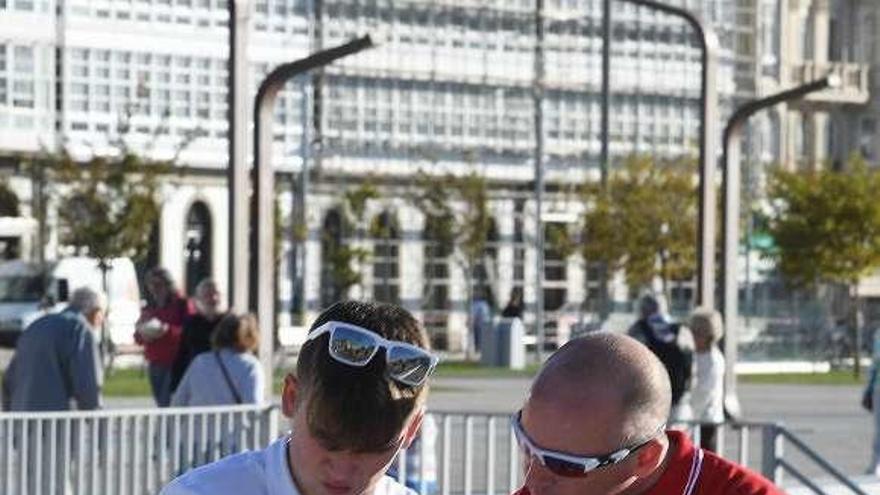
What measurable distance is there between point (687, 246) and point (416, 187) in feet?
24.1

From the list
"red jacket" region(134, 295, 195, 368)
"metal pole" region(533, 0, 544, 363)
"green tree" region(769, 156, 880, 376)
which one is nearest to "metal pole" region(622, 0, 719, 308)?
"red jacket" region(134, 295, 195, 368)

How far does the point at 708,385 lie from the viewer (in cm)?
1950

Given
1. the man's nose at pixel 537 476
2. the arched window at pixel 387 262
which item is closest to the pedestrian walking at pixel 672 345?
the man's nose at pixel 537 476

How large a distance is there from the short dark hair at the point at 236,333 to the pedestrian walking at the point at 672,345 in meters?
4.32

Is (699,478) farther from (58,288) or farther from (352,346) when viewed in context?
(58,288)

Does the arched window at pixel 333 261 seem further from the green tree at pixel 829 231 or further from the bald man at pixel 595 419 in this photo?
the bald man at pixel 595 419

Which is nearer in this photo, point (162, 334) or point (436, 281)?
point (162, 334)

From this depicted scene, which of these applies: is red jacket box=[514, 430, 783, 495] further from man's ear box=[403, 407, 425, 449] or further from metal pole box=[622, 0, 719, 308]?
metal pole box=[622, 0, 719, 308]

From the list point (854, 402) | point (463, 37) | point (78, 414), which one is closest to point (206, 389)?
point (78, 414)

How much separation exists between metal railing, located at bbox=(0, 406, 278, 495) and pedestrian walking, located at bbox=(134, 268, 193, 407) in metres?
5.45

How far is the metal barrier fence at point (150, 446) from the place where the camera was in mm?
A: 14336

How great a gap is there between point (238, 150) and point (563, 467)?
15.8 m

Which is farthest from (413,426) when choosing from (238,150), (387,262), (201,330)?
(387,262)

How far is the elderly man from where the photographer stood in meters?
16.3
